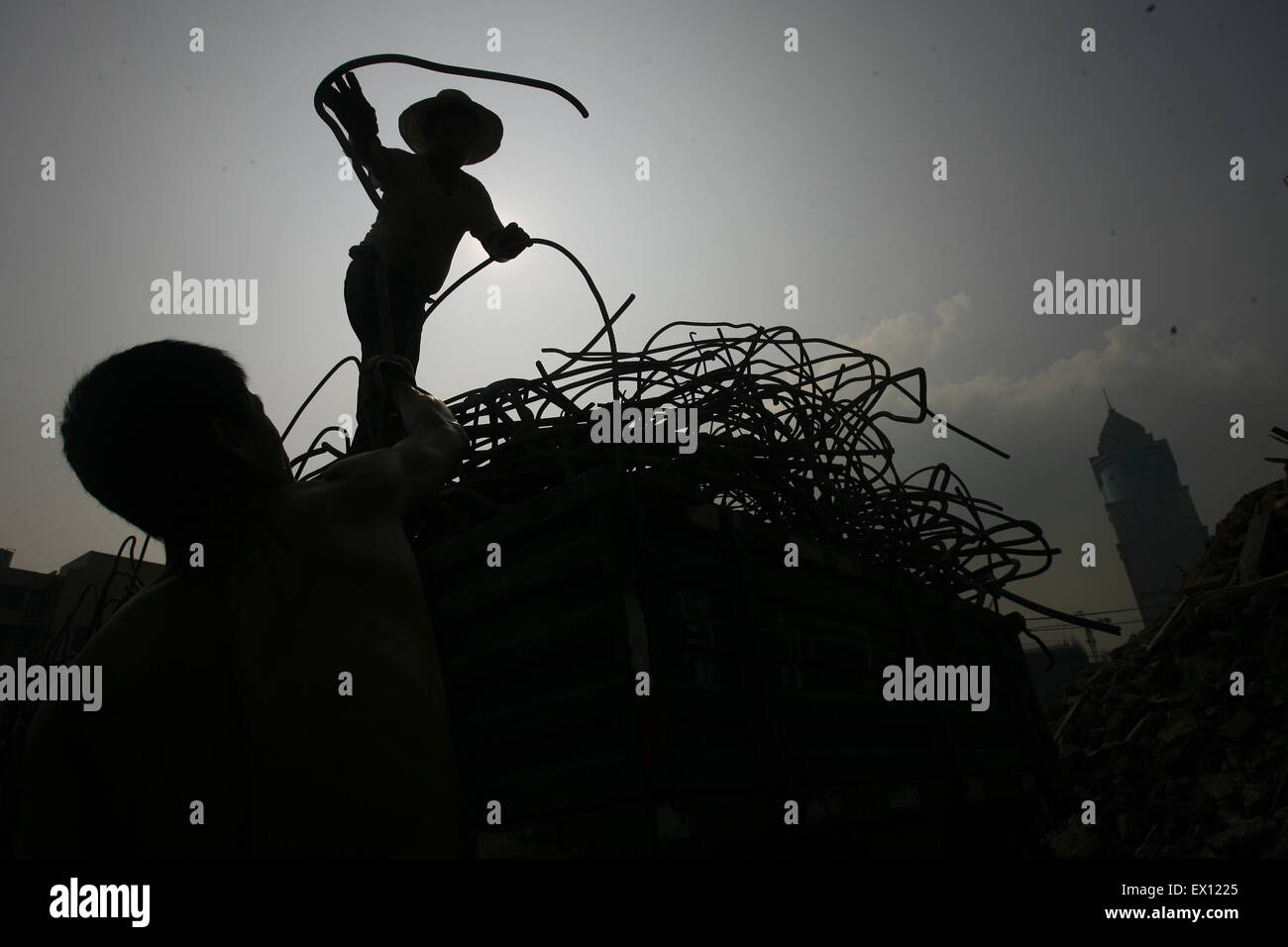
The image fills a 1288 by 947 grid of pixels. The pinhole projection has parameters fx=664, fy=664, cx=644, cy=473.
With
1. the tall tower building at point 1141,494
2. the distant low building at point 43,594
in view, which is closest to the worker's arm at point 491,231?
the distant low building at point 43,594

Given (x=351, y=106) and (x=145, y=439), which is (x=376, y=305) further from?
(x=145, y=439)

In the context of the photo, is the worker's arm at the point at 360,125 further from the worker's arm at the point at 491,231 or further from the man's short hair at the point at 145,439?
the man's short hair at the point at 145,439

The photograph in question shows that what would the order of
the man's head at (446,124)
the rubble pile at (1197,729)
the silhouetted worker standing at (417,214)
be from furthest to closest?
the rubble pile at (1197,729)
the man's head at (446,124)
the silhouetted worker standing at (417,214)

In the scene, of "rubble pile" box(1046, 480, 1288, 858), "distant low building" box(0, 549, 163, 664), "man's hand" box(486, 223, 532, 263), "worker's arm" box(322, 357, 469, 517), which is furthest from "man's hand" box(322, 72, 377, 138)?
"distant low building" box(0, 549, 163, 664)

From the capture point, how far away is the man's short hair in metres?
1.14

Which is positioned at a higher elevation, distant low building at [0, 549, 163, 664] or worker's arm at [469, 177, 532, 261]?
worker's arm at [469, 177, 532, 261]

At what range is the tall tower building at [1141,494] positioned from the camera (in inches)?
3189

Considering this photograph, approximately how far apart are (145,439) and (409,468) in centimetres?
43

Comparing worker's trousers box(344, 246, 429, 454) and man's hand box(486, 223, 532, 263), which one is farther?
man's hand box(486, 223, 532, 263)

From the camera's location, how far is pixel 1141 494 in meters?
85.9

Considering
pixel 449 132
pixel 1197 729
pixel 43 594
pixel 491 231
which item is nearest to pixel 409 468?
pixel 491 231

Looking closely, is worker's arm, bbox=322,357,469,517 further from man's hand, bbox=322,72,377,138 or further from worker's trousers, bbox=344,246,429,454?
man's hand, bbox=322,72,377,138
